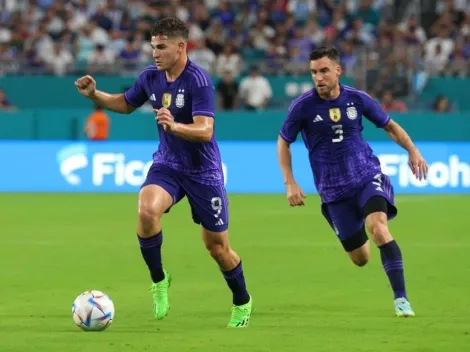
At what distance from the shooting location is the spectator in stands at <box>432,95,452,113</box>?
1056 inches

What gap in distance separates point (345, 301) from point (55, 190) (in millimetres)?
13719

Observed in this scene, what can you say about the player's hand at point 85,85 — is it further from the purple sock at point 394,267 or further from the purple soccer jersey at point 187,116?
the purple sock at point 394,267

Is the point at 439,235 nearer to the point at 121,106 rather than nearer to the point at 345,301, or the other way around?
the point at 345,301

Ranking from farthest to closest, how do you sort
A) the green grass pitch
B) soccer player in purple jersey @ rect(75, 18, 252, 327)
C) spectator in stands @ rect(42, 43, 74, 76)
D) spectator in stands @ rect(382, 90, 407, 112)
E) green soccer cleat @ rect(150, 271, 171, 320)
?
spectator in stands @ rect(42, 43, 74, 76) < spectator in stands @ rect(382, 90, 407, 112) < green soccer cleat @ rect(150, 271, 171, 320) < soccer player in purple jersey @ rect(75, 18, 252, 327) < the green grass pitch

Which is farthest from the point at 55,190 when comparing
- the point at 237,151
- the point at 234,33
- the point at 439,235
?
the point at 439,235

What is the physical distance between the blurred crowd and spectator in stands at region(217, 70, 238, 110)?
0.12 ft

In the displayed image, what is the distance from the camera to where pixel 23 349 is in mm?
8258

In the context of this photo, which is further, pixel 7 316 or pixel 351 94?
pixel 351 94

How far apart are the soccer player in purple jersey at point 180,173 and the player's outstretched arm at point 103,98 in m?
0.01

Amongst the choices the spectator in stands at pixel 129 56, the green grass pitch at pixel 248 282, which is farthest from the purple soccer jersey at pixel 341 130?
the spectator in stands at pixel 129 56

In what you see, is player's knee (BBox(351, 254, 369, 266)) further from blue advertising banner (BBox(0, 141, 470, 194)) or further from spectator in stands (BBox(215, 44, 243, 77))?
spectator in stands (BBox(215, 44, 243, 77))

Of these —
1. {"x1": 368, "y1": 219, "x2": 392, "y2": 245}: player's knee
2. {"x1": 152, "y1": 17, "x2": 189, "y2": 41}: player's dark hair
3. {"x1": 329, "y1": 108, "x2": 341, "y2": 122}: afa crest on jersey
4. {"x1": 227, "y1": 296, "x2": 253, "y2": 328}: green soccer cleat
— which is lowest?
{"x1": 227, "y1": 296, "x2": 253, "y2": 328}: green soccer cleat

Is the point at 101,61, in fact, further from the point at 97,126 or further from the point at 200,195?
the point at 200,195

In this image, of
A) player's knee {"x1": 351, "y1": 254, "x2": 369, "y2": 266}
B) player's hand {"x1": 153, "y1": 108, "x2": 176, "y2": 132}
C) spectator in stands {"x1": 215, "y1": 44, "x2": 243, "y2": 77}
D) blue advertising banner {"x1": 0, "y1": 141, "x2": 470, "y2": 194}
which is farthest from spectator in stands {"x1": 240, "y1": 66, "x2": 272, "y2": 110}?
player's hand {"x1": 153, "y1": 108, "x2": 176, "y2": 132}
